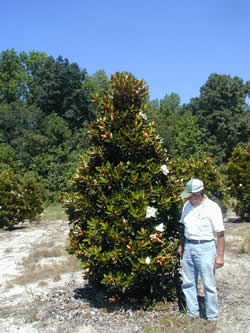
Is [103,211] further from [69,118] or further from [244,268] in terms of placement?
[69,118]

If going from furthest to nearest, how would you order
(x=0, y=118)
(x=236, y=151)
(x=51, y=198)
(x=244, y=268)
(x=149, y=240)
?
(x=0, y=118)
(x=51, y=198)
(x=236, y=151)
(x=244, y=268)
(x=149, y=240)

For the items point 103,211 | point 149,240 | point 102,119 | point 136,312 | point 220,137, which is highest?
point 220,137

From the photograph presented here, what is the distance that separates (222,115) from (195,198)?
42309mm

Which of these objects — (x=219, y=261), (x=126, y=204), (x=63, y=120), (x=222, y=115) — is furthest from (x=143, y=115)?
(x=222, y=115)

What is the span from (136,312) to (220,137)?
138 ft

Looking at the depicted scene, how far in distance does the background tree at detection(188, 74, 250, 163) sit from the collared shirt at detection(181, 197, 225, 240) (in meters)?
38.0

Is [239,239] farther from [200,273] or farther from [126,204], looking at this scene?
[126,204]

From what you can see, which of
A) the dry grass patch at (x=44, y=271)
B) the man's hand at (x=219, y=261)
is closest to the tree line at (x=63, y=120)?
the dry grass patch at (x=44, y=271)

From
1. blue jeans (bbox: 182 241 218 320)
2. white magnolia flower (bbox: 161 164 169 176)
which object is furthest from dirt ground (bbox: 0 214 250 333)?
white magnolia flower (bbox: 161 164 169 176)

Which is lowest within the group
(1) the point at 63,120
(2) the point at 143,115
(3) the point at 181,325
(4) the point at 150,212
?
(3) the point at 181,325

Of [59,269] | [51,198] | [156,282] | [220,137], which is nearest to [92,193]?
[156,282]

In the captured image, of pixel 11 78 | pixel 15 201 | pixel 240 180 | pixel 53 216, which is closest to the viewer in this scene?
pixel 240 180

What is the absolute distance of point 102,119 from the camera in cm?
479

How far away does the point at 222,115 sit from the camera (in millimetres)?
44250
